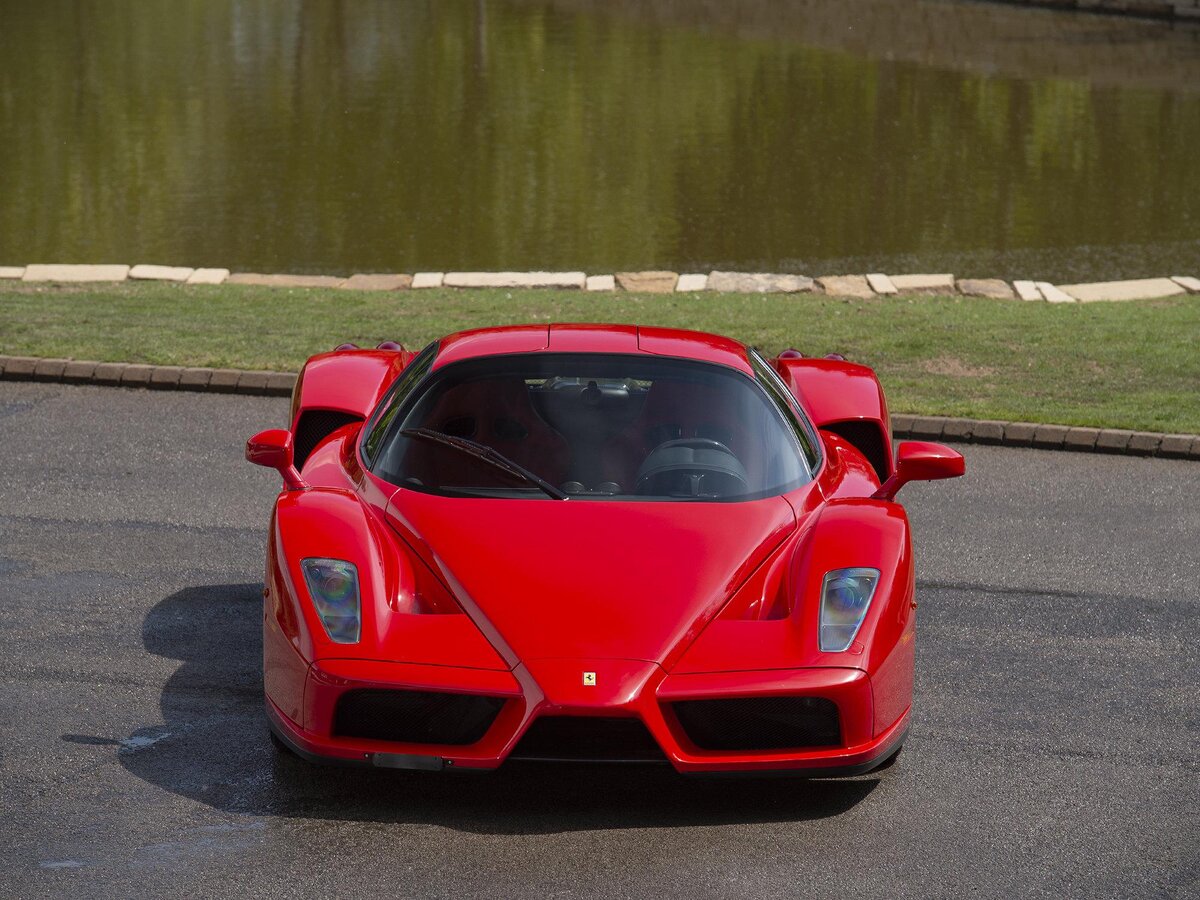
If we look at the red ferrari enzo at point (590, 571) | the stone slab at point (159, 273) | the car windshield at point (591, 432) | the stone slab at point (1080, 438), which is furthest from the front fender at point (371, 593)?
the stone slab at point (159, 273)

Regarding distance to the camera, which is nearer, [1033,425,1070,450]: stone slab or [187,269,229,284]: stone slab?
[1033,425,1070,450]: stone slab

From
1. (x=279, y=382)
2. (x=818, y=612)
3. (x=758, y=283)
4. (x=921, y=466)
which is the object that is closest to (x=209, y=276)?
(x=279, y=382)

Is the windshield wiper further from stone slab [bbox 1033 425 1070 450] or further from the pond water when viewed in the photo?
the pond water

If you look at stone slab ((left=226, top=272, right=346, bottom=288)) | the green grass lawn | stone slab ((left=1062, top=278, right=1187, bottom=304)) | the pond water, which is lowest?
the pond water

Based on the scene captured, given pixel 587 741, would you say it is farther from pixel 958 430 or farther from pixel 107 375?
pixel 107 375

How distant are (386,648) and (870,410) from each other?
324cm

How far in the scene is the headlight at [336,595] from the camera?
207 inches

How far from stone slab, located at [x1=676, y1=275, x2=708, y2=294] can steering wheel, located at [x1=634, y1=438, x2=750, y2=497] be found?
8.28m

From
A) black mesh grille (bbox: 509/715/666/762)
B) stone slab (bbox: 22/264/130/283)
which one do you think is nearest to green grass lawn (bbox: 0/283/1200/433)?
stone slab (bbox: 22/264/130/283)

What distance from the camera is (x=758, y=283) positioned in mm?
15047

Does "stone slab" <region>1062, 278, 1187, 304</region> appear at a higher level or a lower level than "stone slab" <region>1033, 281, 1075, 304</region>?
lower

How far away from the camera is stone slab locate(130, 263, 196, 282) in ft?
49.9

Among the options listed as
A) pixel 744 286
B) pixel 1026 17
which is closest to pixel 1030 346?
pixel 744 286

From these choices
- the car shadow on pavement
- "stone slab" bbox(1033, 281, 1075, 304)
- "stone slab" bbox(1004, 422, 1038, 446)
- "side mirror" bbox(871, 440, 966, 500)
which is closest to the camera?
the car shadow on pavement
